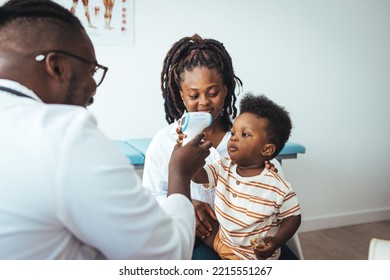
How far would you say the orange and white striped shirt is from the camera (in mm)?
Answer: 1029

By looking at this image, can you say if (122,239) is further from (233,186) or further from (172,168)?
(233,186)

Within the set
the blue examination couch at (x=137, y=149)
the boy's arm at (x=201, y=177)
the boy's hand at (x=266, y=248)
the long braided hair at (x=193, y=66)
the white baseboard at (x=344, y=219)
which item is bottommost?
the white baseboard at (x=344, y=219)

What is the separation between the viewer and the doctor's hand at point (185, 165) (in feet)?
2.42

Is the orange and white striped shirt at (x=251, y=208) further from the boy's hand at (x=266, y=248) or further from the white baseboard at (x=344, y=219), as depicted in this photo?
the white baseboard at (x=344, y=219)

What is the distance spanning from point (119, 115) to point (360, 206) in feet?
6.28

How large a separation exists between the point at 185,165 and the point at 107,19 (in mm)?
1042

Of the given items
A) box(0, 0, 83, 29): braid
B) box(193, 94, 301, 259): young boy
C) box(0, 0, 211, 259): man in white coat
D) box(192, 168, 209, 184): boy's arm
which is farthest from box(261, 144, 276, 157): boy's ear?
box(0, 0, 83, 29): braid

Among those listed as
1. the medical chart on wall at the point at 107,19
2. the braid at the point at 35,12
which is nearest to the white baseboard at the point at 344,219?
the medical chart on wall at the point at 107,19

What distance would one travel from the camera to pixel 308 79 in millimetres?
2184

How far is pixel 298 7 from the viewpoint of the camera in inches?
77.9

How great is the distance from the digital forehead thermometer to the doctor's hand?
0.13m

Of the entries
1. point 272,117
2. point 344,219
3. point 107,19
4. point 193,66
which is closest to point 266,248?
point 272,117

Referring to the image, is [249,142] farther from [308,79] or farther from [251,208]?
[308,79]

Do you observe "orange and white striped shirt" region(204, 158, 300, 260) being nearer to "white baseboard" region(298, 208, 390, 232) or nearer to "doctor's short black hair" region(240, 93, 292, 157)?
"doctor's short black hair" region(240, 93, 292, 157)
